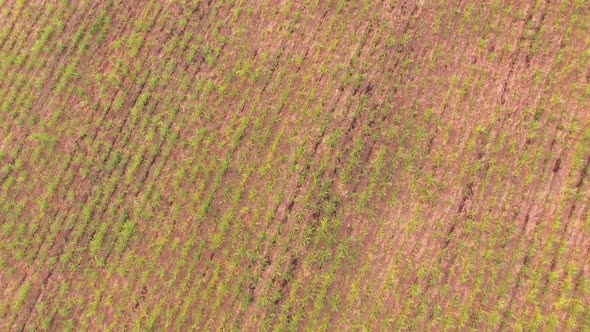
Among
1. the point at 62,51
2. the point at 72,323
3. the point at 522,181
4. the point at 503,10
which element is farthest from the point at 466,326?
the point at 62,51

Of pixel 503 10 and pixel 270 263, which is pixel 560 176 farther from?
pixel 270 263

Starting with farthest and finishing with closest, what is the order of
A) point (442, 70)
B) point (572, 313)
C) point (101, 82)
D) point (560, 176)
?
point (101, 82) → point (442, 70) → point (560, 176) → point (572, 313)

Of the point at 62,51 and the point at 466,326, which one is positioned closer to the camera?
the point at 466,326

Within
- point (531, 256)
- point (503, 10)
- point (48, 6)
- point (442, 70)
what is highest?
point (48, 6)

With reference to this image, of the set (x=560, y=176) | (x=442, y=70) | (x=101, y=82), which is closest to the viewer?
(x=560, y=176)

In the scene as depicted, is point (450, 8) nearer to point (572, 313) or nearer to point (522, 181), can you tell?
point (522, 181)

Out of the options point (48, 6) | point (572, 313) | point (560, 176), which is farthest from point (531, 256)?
point (48, 6)

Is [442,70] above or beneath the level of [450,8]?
beneath
